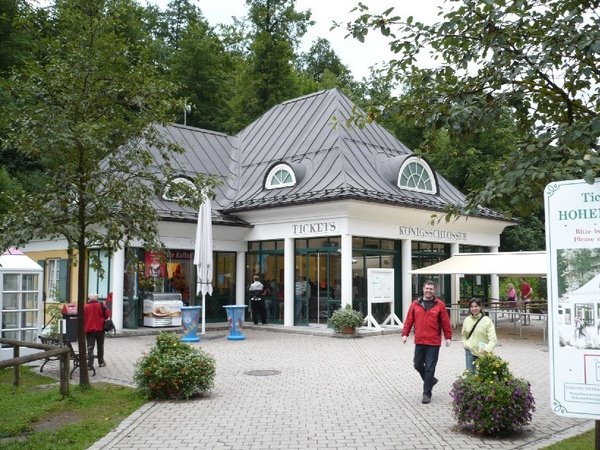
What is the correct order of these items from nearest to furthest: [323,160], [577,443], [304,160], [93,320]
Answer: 1. [577,443]
2. [93,320]
3. [323,160]
4. [304,160]

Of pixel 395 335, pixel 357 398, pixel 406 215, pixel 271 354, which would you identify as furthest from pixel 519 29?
pixel 406 215

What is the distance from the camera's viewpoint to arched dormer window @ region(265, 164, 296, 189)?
885 inches

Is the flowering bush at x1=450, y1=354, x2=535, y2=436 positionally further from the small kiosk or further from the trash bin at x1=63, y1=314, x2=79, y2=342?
the small kiosk

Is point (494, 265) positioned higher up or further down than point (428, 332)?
higher up

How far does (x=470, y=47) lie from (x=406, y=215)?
1538 centimetres

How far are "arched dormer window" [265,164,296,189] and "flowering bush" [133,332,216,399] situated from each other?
1287 centimetres

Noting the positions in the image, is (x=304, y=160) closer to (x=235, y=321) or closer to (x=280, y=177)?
(x=280, y=177)

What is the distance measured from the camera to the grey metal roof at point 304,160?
21125 millimetres

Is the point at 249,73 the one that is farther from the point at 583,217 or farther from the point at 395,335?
the point at 583,217

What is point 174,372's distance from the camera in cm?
953

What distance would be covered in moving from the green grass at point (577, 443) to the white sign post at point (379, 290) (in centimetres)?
1235

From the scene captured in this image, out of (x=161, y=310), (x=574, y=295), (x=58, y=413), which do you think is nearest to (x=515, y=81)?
(x=574, y=295)

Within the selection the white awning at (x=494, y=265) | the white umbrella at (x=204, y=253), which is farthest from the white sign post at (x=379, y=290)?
the white umbrella at (x=204, y=253)

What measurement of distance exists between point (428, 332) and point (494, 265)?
37.7ft
